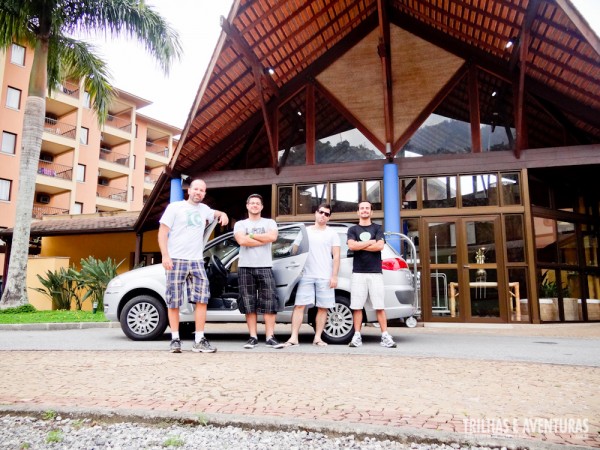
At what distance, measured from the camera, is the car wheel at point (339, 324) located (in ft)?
21.4

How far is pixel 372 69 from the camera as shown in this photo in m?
11.7

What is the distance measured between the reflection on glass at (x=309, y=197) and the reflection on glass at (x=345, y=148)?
2.22 feet

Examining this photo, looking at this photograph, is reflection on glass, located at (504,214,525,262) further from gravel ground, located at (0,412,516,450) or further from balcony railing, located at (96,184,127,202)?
balcony railing, located at (96,184,127,202)

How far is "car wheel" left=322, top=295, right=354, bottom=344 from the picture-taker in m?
6.52

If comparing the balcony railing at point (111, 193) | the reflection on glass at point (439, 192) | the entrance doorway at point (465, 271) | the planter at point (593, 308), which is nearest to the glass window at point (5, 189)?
the balcony railing at point (111, 193)

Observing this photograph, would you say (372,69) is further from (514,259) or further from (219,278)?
(219,278)

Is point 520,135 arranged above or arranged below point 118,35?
below

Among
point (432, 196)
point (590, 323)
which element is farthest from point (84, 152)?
point (590, 323)

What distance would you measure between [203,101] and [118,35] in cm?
545

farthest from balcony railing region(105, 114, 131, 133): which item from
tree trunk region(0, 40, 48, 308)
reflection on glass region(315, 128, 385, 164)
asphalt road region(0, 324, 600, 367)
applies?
asphalt road region(0, 324, 600, 367)

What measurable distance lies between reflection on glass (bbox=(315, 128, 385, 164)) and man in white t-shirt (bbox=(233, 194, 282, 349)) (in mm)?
5995

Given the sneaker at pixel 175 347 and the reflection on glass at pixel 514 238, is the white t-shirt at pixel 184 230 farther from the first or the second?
the reflection on glass at pixel 514 238

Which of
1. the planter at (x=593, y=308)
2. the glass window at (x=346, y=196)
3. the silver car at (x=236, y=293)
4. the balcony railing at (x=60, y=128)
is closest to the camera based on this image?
the silver car at (x=236, y=293)

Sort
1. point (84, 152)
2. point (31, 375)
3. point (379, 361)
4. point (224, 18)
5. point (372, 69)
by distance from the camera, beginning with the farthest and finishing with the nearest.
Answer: point (84, 152), point (372, 69), point (224, 18), point (379, 361), point (31, 375)
